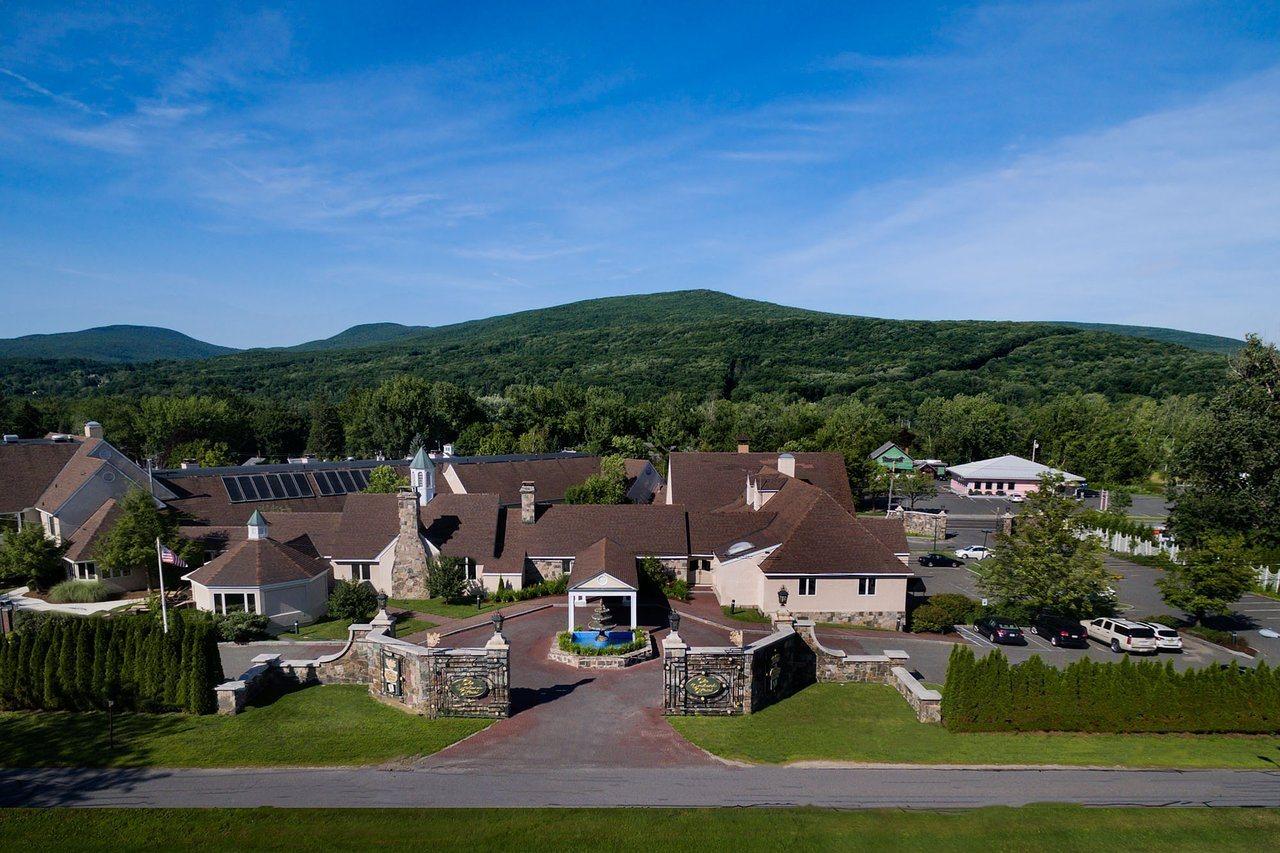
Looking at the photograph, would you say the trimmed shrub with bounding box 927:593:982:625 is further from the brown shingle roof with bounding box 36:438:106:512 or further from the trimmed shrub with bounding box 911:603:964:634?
the brown shingle roof with bounding box 36:438:106:512

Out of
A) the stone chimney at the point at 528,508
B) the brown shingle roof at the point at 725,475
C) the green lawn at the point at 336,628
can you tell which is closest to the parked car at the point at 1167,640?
the brown shingle roof at the point at 725,475

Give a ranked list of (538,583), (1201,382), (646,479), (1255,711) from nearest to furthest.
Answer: (1255,711) → (538,583) → (646,479) → (1201,382)

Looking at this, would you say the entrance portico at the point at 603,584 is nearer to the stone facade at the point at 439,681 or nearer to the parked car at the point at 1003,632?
the stone facade at the point at 439,681

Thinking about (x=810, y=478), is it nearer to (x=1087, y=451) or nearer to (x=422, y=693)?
(x=422, y=693)

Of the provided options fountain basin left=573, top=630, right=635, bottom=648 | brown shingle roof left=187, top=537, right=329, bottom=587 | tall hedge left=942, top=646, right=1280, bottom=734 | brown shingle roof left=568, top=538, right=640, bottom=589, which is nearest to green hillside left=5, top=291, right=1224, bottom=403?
brown shingle roof left=568, top=538, right=640, bottom=589

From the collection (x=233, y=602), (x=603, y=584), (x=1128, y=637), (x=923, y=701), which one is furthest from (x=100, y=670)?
(x=1128, y=637)

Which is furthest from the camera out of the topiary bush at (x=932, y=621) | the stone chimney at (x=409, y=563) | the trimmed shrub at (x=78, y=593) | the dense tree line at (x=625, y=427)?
the dense tree line at (x=625, y=427)

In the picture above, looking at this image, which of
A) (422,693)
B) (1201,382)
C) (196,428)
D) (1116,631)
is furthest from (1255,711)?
(1201,382)
